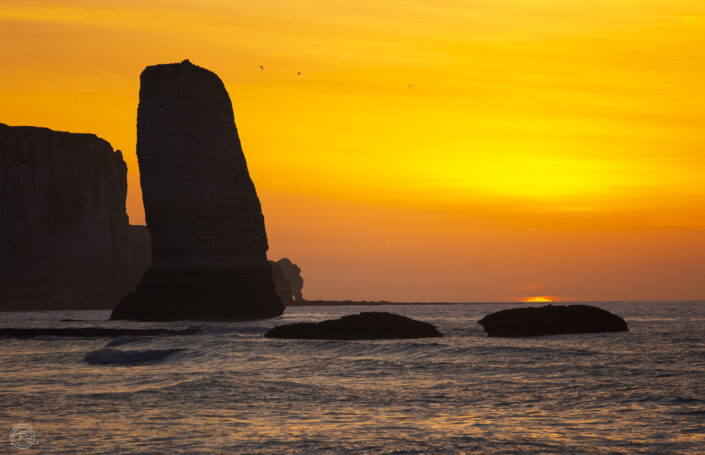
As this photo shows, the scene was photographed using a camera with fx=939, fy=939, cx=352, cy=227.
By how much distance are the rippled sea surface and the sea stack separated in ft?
167

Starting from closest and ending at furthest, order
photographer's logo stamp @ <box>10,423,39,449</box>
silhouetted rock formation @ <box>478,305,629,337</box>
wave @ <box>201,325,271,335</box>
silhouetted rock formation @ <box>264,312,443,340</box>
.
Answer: photographer's logo stamp @ <box>10,423,39,449</box>, silhouetted rock formation @ <box>264,312,443,340</box>, silhouetted rock formation @ <box>478,305,629,337</box>, wave @ <box>201,325,271,335</box>

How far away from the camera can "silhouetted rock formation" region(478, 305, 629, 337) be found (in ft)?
195

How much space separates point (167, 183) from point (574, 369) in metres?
71.2

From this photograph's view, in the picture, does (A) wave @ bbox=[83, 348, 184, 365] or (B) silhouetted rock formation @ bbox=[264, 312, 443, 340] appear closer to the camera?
(A) wave @ bbox=[83, 348, 184, 365]

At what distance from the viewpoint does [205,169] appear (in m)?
→ 102

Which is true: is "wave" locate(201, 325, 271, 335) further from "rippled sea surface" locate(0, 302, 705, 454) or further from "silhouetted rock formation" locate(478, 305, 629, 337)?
"rippled sea surface" locate(0, 302, 705, 454)

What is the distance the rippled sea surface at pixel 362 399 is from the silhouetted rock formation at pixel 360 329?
8.87 m

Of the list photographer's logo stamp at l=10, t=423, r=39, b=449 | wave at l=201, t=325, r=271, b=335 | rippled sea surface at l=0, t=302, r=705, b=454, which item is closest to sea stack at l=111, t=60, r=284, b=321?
wave at l=201, t=325, r=271, b=335

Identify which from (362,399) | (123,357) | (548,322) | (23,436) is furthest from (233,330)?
(23,436)

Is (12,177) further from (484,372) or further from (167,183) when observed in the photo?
(484,372)

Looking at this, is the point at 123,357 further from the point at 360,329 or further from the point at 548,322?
the point at 548,322

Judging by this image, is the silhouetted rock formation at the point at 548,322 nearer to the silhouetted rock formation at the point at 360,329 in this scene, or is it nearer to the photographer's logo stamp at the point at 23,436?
the silhouetted rock formation at the point at 360,329

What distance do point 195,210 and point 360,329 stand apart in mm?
47521

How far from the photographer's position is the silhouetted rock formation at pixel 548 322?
5953 cm
